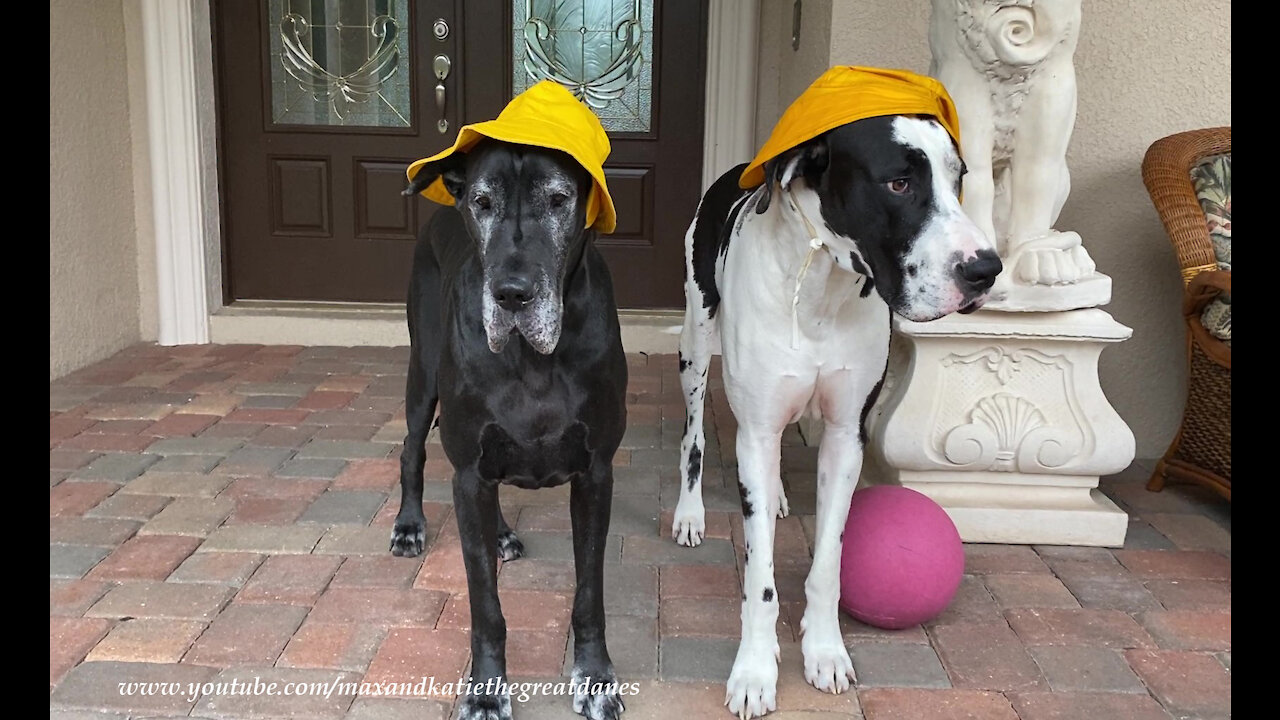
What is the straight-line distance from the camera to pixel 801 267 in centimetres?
199

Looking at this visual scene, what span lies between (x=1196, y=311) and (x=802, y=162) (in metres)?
1.95

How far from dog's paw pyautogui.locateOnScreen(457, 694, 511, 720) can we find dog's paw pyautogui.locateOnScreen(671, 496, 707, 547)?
3.22ft

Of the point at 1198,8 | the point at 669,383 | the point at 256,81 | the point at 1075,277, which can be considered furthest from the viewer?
the point at 256,81

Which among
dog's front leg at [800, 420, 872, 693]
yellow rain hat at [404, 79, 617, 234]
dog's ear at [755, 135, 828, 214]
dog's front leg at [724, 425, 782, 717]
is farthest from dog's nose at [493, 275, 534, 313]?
dog's front leg at [800, 420, 872, 693]

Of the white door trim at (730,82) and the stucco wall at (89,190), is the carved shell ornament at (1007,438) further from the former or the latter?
the stucco wall at (89,190)

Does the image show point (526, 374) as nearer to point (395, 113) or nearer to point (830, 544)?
point (830, 544)

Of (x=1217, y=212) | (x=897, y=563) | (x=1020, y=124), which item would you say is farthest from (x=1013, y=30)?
(x=897, y=563)

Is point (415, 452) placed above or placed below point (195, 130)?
below

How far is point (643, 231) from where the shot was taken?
5340 mm

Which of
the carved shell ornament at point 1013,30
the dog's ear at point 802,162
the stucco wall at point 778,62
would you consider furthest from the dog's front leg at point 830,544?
the stucco wall at point 778,62
